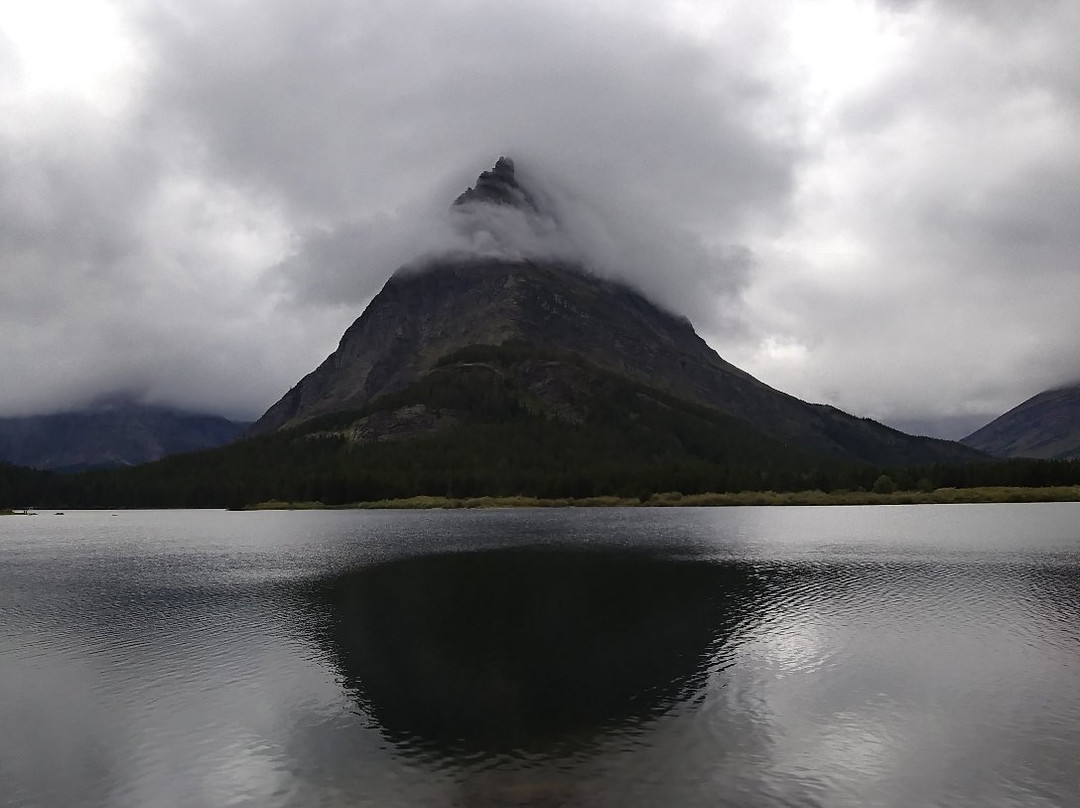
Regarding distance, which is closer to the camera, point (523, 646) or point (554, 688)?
point (554, 688)

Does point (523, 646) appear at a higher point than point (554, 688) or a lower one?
higher

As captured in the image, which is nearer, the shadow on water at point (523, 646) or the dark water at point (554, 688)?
the dark water at point (554, 688)

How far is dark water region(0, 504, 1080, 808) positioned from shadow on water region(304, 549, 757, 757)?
0.30 m

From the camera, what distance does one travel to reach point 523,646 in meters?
58.5

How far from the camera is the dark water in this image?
1278 inches

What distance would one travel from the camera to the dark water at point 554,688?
107 feet

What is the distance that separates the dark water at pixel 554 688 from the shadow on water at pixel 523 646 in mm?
298

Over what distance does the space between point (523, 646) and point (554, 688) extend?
12.3 meters

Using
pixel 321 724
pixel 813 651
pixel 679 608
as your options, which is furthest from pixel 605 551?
pixel 321 724

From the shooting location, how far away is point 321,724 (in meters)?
41.1

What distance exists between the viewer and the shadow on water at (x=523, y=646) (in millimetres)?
40750

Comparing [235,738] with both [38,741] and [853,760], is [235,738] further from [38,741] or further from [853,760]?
[853,760]

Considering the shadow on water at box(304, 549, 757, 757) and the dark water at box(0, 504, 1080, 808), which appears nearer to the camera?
the dark water at box(0, 504, 1080, 808)

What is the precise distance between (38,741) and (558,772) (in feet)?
95.0
